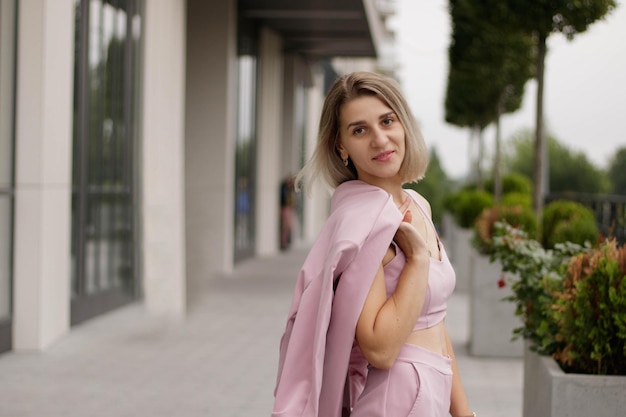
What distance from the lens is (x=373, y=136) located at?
2.35 metres

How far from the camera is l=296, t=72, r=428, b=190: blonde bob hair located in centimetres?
237

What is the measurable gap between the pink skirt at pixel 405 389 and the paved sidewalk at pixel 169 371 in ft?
12.5

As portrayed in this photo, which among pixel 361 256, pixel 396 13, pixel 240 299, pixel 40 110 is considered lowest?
pixel 240 299

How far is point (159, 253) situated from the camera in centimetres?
1112

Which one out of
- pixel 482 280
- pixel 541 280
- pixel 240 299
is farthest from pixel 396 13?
pixel 541 280

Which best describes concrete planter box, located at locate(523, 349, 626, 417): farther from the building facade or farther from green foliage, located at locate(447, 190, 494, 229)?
green foliage, located at locate(447, 190, 494, 229)

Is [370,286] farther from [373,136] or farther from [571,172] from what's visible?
[571,172]

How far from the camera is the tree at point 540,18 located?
10234 mm

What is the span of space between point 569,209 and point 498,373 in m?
3.33

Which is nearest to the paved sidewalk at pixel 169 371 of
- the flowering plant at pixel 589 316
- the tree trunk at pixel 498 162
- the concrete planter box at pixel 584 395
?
the flowering plant at pixel 589 316

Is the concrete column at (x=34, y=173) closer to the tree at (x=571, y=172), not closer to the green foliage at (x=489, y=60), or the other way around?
the green foliage at (x=489, y=60)

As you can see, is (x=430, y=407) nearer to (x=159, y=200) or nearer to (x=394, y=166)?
(x=394, y=166)

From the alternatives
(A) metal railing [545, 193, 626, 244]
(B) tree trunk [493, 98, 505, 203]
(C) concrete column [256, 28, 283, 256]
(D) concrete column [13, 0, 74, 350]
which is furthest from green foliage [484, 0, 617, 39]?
(C) concrete column [256, 28, 283, 256]

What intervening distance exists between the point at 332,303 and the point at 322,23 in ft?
57.9
